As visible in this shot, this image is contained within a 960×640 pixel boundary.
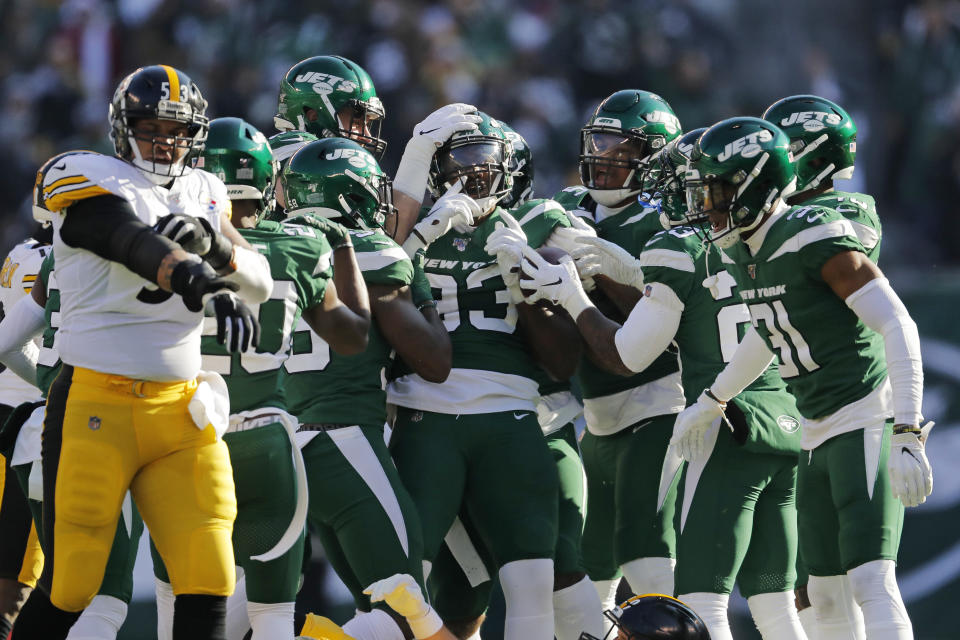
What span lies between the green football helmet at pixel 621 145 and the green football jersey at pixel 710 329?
64 centimetres

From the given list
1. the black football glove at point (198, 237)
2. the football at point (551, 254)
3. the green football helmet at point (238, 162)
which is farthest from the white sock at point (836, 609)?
the black football glove at point (198, 237)

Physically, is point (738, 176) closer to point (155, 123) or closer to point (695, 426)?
point (695, 426)

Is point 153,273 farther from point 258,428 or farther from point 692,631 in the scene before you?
point 692,631

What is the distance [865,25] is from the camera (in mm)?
10578

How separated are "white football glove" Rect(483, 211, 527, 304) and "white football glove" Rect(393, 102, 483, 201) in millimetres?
Result: 474

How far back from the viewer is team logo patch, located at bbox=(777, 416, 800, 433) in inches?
187

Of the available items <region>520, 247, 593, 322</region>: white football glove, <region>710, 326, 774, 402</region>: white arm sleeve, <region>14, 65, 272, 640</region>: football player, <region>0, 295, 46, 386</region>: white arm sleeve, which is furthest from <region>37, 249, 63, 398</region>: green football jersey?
<region>710, 326, 774, 402</region>: white arm sleeve

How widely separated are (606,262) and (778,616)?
139 cm

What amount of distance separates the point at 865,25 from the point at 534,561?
747 centimetres

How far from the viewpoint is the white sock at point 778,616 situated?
4641mm

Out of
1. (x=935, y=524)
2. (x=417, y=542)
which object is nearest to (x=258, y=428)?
(x=417, y=542)

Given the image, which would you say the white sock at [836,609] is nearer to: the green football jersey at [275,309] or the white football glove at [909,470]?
the white football glove at [909,470]

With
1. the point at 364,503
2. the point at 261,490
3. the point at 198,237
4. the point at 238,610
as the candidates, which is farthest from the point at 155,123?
the point at 238,610

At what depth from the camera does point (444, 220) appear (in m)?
4.70
